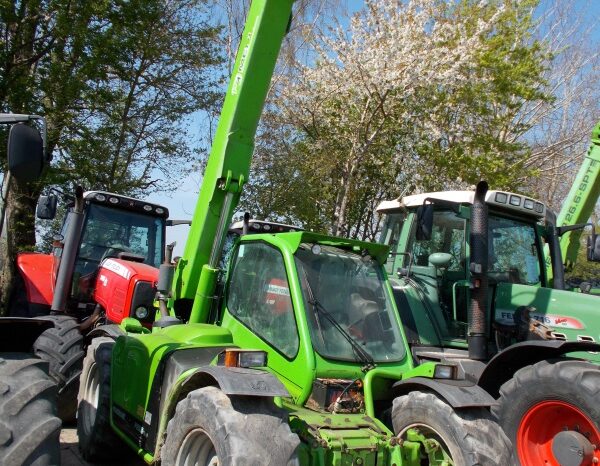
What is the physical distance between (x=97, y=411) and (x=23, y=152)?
9.76 ft

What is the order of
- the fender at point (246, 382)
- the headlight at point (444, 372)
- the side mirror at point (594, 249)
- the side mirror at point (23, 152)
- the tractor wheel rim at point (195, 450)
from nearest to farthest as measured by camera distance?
the side mirror at point (23, 152)
the fender at point (246, 382)
the tractor wheel rim at point (195, 450)
the headlight at point (444, 372)
the side mirror at point (594, 249)

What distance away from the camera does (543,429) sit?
213 inches

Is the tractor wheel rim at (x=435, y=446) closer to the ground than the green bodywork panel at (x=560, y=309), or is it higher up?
closer to the ground

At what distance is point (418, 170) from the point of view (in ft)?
59.2

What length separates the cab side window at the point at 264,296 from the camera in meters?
4.46

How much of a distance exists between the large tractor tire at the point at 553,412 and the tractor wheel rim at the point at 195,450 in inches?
111

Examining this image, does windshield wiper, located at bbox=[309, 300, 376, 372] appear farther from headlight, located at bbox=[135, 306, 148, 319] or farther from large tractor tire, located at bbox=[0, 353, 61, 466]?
headlight, located at bbox=[135, 306, 148, 319]

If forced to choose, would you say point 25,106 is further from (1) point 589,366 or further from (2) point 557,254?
(1) point 589,366

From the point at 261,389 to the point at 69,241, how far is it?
15.9 ft

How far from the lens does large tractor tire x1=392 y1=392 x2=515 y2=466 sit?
3789 mm

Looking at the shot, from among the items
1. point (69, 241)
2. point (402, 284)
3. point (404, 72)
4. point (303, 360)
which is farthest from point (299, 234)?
point (404, 72)

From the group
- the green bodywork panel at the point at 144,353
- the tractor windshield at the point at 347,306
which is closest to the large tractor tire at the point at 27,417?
the green bodywork panel at the point at 144,353

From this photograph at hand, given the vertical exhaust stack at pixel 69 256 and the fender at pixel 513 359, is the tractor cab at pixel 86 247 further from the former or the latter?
the fender at pixel 513 359

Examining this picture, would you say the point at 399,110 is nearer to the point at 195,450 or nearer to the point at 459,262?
the point at 459,262
